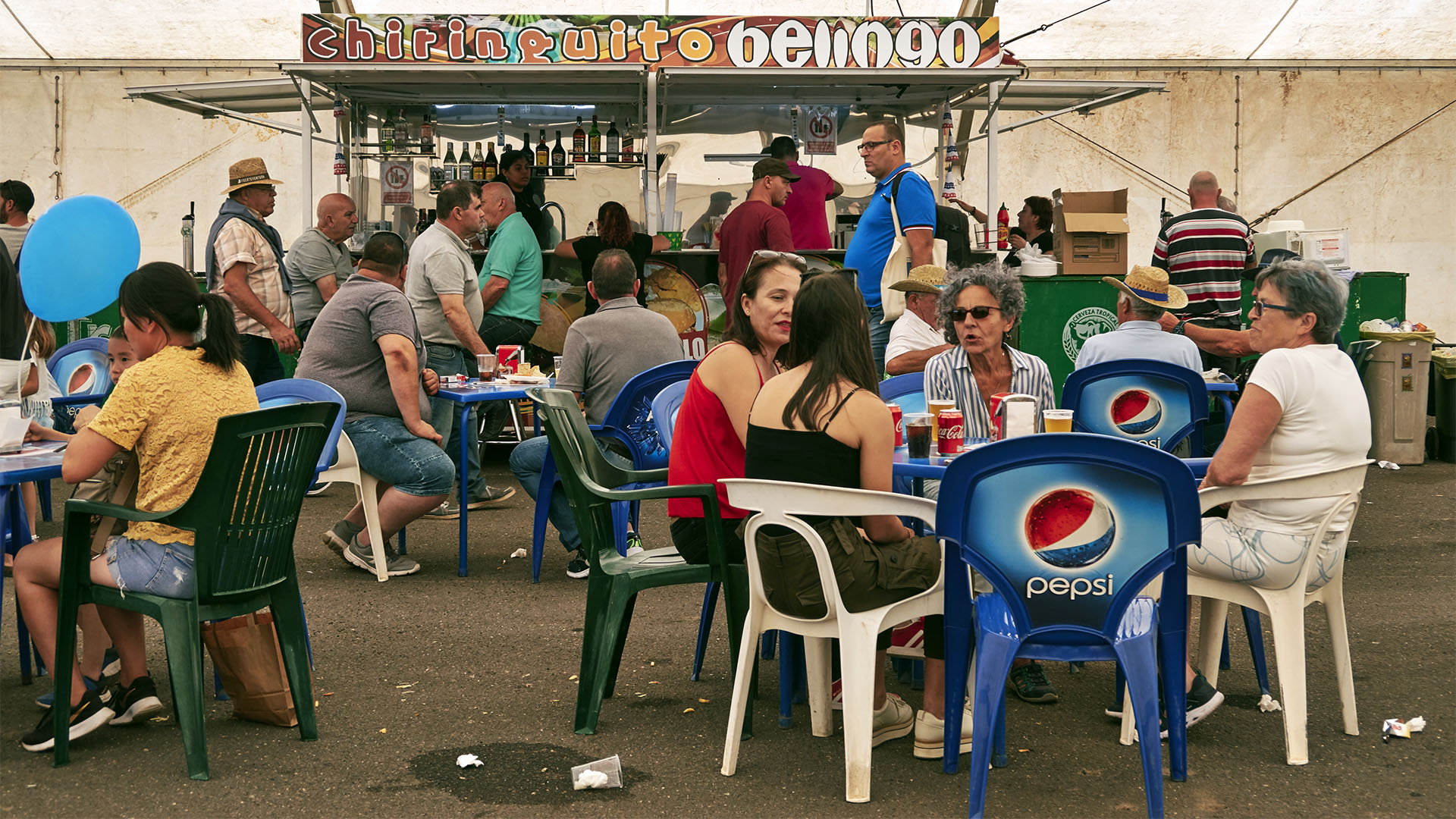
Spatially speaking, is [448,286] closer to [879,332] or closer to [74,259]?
[879,332]

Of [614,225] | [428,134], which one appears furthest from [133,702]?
[428,134]

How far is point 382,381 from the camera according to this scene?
17.6 feet

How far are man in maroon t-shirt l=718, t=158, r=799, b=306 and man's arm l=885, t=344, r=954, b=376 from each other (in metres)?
2.53

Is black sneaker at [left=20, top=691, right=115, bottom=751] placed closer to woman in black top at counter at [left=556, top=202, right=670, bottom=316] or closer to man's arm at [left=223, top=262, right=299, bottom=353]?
man's arm at [left=223, top=262, right=299, bottom=353]

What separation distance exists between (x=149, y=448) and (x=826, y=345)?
173cm

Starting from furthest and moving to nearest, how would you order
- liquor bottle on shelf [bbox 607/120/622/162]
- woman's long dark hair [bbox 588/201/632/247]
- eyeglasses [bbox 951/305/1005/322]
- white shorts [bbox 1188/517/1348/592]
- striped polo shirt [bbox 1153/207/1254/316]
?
liquor bottle on shelf [bbox 607/120/622/162] < woman's long dark hair [bbox 588/201/632/247] < striped polo shirt [bbox 1153/207/1254/316] < eyeglasses [bbox 951/305/1005/322] < white shorts [bbox 1188/517/1348/592]

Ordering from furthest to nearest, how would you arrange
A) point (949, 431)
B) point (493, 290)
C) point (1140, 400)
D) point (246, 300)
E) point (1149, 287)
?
point (493, 290), point (246, 300), point (1149, 287), point (1140, 400), point (949, 431)

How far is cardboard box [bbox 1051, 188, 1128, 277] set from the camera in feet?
28.7

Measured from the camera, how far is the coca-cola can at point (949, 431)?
3.70 metres

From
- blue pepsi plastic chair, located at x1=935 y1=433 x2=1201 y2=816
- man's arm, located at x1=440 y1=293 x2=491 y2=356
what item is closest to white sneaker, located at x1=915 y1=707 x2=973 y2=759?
blue pepsi plastic chair, located at x1=935 y1=433 x2=1201 y2=816

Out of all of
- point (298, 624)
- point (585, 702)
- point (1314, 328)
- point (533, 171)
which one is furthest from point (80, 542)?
point (533, 171)

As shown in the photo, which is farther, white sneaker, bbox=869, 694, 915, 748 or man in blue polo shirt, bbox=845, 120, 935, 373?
man in blue polo shirt, bbox=845, 120, 935, 373

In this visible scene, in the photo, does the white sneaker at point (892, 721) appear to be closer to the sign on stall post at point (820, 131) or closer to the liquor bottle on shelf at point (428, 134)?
the sign on stall post at point (820, 131)

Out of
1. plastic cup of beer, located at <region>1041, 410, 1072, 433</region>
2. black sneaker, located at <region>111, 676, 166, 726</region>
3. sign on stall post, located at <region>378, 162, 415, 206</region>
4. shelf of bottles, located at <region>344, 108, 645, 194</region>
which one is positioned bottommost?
black sneaker, located at <region>111, 676, 166, 726</region>
